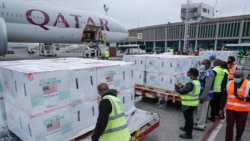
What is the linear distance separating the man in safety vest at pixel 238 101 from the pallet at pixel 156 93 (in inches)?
92.6

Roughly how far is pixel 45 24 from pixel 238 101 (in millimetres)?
16354

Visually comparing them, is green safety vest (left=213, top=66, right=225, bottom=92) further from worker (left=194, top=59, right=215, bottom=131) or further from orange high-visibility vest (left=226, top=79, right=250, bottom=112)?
orange high-visibility vest (left=226, top=79, right=250, bottom=112)

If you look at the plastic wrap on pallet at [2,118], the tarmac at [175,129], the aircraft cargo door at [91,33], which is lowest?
the tarmac at [175,129]

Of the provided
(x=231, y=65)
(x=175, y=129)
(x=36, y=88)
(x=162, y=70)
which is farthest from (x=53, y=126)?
(x=231, y=65)

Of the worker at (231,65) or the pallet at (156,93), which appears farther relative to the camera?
the worker at (231,65)

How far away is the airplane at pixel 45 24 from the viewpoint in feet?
45.4

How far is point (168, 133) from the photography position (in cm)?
458

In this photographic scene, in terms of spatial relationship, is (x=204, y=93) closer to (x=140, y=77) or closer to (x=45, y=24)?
(x=140, y=77)

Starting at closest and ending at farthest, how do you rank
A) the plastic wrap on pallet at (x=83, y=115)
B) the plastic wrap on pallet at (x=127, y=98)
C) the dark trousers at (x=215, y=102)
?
Result: the plastic wrap on pallet at (x=83, y=115), the plastic wrap on pallet at (x=127, y=98), the dark trousers at (x=215, y=102)

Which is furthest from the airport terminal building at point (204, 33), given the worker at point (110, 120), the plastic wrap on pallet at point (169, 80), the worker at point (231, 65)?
the worker at point (110, 120)

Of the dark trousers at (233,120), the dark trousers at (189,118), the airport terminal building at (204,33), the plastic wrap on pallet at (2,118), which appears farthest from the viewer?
the airport terminal building at (204,33)

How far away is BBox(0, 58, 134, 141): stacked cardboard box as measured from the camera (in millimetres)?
2475

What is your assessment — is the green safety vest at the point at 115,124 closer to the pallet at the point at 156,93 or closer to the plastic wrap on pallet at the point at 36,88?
the plastic wrap on pallet at the point at 36,88

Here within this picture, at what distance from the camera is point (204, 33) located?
46.5 metres
